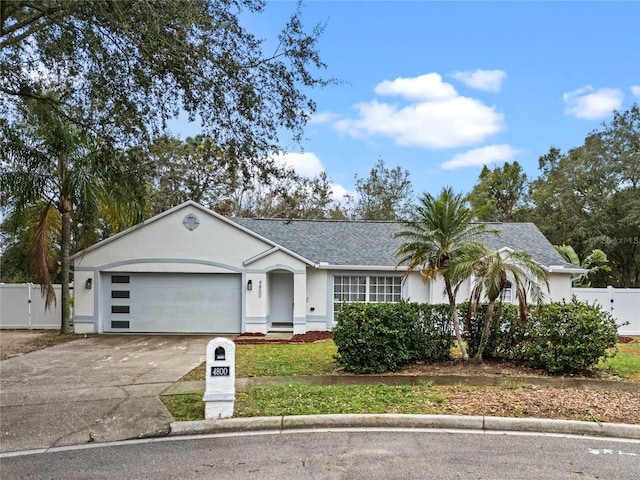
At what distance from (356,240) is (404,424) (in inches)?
487

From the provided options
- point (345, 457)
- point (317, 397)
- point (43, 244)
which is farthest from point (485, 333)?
point (43, 244)

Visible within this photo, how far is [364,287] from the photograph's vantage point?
1627 centimetres

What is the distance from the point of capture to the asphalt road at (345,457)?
4.35 metres

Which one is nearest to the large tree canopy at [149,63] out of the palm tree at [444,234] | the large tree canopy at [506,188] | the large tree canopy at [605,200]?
the palm tree at [444,234]

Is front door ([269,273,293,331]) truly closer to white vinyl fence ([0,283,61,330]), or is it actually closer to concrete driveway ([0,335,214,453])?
concrete driveway ([0,335,214,453])

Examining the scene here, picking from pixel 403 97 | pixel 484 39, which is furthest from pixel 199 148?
pixel 484 39

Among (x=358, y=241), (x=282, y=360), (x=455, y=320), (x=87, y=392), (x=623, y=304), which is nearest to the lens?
(x=87, y=392)

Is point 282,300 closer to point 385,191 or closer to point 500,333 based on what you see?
point 500,333

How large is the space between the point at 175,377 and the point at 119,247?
8.37 m

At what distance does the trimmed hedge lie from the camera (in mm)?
8219

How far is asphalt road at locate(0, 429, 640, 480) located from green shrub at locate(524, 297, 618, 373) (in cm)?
304

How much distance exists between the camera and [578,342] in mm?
8180

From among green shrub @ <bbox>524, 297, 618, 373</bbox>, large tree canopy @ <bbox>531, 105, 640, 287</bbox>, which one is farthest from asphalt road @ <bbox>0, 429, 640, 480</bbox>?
large tree canopy @ <bbox>531, 105, 640, 287</bbox>

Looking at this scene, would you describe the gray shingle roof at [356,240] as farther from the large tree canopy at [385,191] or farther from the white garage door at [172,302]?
the large tree canopy at [385,191]
